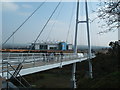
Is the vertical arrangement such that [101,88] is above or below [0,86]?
below

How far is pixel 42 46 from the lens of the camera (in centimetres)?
5134

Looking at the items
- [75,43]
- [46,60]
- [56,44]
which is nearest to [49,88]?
[46,60]

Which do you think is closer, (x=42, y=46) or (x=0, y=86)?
(x=0, y=86)

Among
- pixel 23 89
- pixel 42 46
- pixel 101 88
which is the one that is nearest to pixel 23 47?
pixel 42 46

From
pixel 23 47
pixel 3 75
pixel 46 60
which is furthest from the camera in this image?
pixel 23 47

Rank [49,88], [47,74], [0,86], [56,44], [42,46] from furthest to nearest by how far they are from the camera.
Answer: [56,44] → [42,46] → [47,74] → [49,88] → [0,86]

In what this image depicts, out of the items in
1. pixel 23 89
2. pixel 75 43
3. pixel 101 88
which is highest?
pixel 75 43

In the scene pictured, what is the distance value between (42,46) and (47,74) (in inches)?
908

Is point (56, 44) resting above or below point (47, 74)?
above

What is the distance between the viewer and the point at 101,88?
1086 cm

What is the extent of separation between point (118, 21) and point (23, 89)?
452cm

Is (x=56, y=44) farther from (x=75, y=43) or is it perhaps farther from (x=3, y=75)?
(x=3, y=75)

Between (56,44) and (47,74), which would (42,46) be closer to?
(56,44)

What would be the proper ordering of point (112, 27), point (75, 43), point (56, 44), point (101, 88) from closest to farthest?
point (112, 27), point (101, 88), point (75, 43), point (56, 44)
